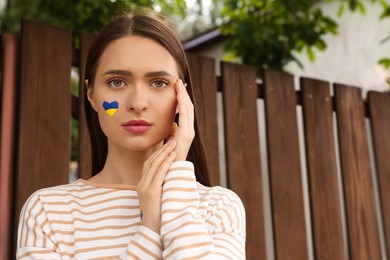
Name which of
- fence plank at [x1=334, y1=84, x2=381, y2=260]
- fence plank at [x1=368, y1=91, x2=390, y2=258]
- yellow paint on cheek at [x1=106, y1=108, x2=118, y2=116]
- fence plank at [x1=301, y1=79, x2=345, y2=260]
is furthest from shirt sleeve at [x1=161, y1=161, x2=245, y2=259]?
fence plank at [x1=368, y1=91, x2=390, y2=258]

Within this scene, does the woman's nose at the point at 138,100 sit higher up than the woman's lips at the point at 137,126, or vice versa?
the woman's nose at the point at 138,100

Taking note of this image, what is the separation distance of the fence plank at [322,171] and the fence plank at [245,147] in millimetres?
450

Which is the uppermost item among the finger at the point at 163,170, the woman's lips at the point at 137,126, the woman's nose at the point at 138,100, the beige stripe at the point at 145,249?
the woman's nose at the point at 138,100

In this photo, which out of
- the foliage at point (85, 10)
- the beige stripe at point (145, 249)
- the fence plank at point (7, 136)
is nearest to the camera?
the beige stripe at point (145, 249)

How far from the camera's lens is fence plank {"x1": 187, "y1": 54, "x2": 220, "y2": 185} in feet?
10.3

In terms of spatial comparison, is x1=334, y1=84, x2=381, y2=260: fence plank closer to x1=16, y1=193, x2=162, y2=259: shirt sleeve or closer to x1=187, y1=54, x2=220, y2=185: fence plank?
x1=187, y1=54, x2=220, y2=185: fence plank

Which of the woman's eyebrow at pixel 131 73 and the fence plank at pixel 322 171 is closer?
the woman's eyebrow at pixel 131 73

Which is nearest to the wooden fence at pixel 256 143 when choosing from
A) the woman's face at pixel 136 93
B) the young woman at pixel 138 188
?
the young woman at pixel 138 188

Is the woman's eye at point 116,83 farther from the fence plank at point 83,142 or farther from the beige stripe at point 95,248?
the fence plank at point 83,142

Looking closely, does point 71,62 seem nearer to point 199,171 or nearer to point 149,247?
point 199,171

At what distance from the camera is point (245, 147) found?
3312 millimetres

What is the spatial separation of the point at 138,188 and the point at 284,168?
1910 millimetres

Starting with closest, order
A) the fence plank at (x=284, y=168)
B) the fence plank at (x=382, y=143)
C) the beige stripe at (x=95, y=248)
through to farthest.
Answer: the beige stripe at (x=95, y=248) < the fence plank at (x=284, y=168) < the fence plank at (x=382, y=143)

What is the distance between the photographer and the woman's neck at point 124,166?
1894 millimetres
